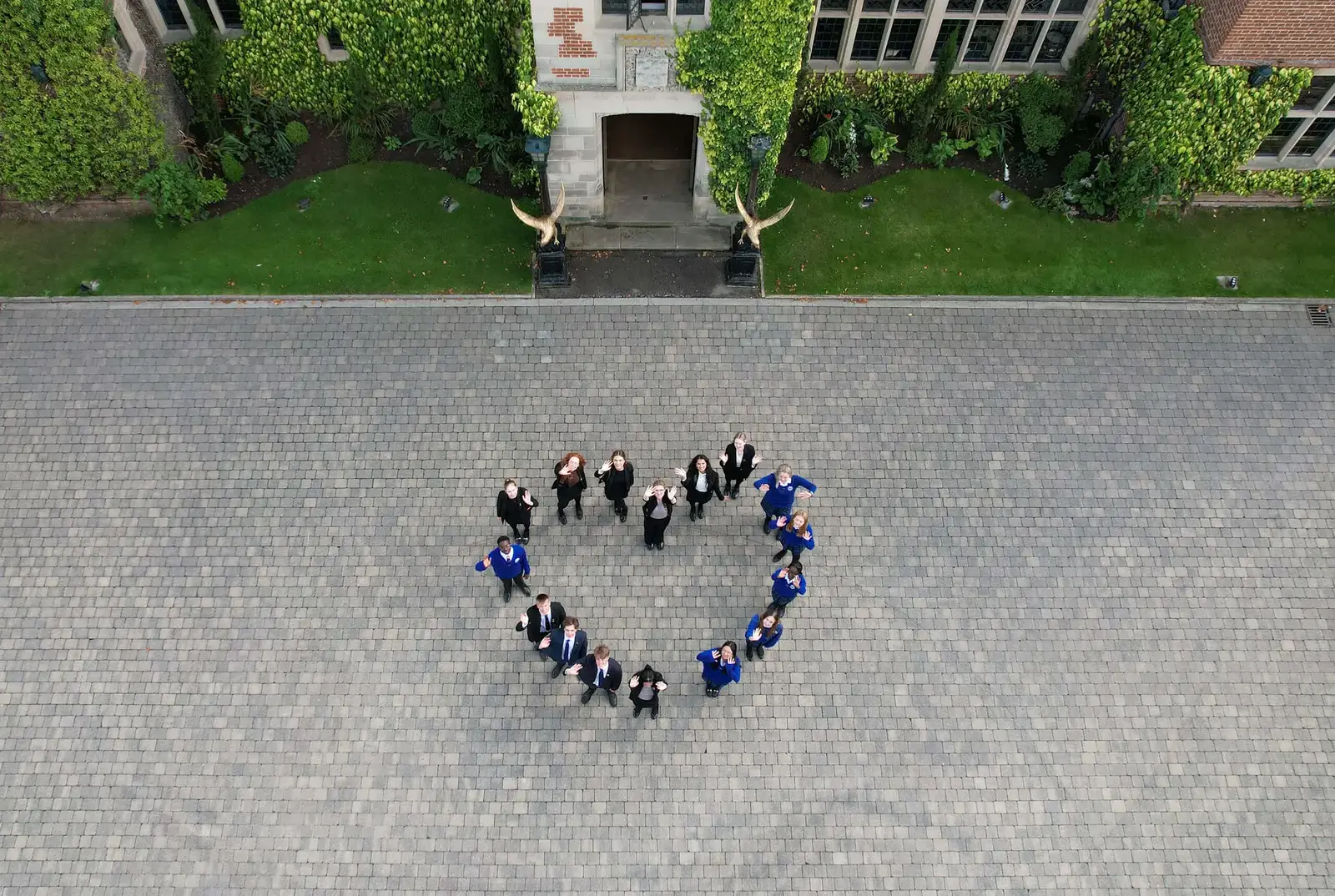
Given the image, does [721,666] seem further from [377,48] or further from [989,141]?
[377,48]

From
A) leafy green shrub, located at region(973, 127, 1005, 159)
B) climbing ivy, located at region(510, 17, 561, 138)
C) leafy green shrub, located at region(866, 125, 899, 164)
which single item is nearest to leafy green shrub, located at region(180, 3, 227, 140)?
climbing ivy, located at region(510, 17, 561, 138)

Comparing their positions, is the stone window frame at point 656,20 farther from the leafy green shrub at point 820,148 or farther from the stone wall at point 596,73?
the leafy green shrub at point 820,148

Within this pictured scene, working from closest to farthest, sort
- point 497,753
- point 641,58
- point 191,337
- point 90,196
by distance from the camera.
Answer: point 497,753
point 641,58
point 191,337
point 90,196

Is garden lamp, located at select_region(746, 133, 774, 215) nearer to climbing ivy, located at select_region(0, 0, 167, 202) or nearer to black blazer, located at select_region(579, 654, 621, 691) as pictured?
black blazer, located at select_region(579, 654, 621, 691)

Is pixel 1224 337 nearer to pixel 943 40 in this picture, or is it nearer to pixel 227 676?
pixel 943 40

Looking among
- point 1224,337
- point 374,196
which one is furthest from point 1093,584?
point 374,196

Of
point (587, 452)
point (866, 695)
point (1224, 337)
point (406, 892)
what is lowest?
point (406, 892)
